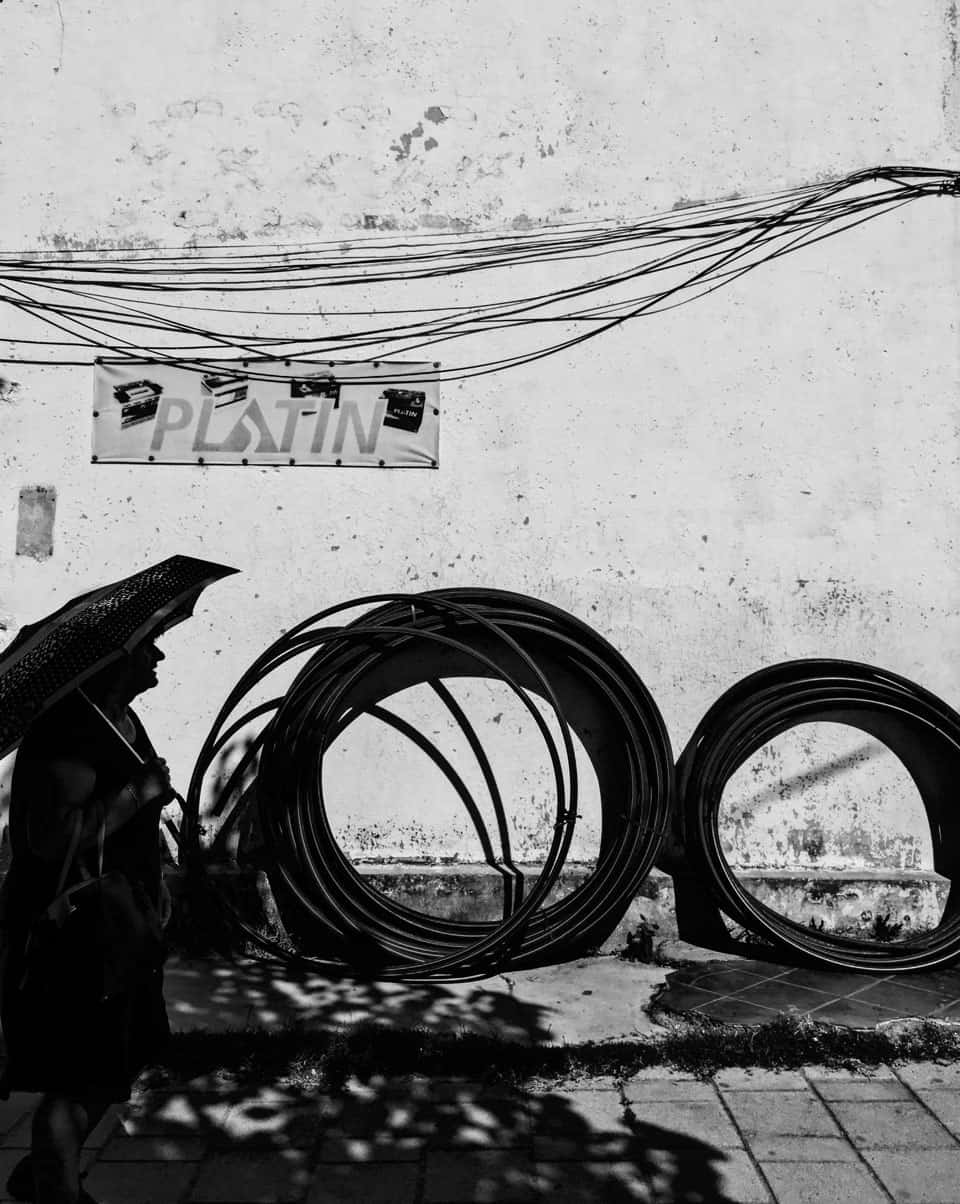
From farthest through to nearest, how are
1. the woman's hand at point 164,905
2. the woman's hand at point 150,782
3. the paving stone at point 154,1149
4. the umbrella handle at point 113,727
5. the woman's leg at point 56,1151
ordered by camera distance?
the paving stone at point 154,1149
the woman's hand at point 164,905
the woman's hand at point 150,782
the umbrella handle at point 113,727
the woman's leg at point 56,1151

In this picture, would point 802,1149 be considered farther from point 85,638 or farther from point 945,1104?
point 85,638

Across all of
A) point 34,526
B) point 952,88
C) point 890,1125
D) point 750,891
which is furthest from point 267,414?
point 890,1125

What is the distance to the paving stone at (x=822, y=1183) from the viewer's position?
3.17 metres

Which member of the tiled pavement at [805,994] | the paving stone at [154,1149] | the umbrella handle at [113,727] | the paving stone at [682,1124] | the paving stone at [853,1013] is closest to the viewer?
the umbrella handle at [113,727]

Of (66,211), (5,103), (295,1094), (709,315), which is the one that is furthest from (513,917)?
(5,103)

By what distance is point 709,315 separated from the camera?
582 centimetres

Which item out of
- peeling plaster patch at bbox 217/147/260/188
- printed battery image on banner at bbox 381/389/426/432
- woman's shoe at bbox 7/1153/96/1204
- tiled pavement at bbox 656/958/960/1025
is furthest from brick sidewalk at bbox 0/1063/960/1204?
peeling plaster patch at bbox 217/147/260/188

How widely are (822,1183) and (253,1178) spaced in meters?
1.76

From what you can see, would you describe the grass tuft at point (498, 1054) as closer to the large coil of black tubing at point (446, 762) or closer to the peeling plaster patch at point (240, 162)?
the large coil of black tubing at point (446, 762)

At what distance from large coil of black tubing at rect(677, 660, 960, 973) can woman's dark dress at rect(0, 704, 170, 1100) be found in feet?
10.2

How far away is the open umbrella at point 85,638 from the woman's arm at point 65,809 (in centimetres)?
14

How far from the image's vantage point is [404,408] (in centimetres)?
577

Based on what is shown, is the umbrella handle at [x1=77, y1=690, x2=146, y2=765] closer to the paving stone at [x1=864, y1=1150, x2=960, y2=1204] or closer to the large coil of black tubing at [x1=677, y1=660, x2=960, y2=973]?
the paving stone at [x1=864, y1=1150, x2=960, y2=1204]

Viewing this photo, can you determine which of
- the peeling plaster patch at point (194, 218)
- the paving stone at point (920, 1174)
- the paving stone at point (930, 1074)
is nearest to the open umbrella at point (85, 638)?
the paving stone at point (920, 1174)
